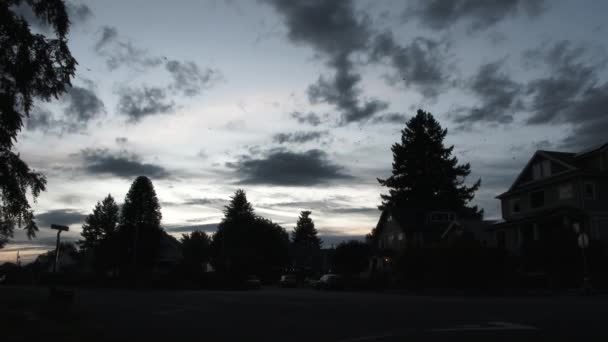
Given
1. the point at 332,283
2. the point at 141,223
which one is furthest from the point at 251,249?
the point at 332,283

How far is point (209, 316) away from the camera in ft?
57.4

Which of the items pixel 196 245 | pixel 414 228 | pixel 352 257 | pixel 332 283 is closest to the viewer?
pixel 332 283

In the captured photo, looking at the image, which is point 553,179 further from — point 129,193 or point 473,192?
point 129,193

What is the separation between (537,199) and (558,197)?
10.1 feet

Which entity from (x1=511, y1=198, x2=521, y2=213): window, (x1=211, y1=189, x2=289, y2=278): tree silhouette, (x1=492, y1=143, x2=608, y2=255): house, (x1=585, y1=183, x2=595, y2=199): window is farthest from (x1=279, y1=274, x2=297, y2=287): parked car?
(x1=585, y1=183, x2=595, y2=199): window

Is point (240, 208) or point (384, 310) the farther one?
point (240, 208)

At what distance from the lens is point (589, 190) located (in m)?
44.2

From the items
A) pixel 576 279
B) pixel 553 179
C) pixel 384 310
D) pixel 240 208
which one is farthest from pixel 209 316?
pixel 240 208

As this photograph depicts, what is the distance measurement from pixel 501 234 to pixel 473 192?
111ft

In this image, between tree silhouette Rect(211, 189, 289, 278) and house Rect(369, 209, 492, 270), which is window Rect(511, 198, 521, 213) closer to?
house Rect(369, 209, 492, 270)

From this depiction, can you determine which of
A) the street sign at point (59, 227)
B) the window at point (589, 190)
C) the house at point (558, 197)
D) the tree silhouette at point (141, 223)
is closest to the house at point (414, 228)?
the house at point (558, 197)

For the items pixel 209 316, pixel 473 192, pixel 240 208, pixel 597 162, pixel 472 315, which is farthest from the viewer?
pixel 240 208

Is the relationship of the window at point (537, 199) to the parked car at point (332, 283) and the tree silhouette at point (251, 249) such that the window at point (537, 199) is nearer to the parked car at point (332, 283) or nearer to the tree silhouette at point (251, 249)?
the parked car at point (332, 283)

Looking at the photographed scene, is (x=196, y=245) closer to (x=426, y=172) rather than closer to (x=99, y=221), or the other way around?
(x=99, y=221)
